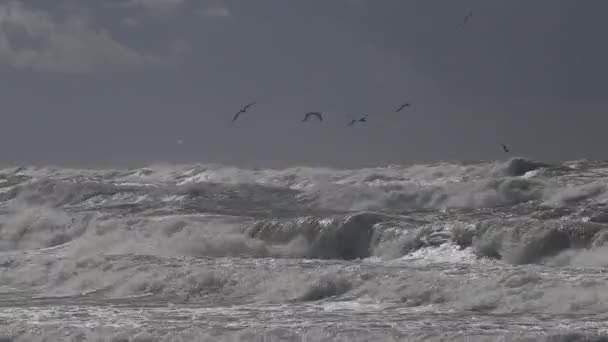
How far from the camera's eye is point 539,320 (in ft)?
39.5

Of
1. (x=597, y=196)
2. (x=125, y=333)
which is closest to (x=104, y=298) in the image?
(x=125, y=333)

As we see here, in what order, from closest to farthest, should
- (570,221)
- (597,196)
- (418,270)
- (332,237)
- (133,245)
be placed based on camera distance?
(418,270) < (570,221) < (332,237) < (133,245) < (597,196)

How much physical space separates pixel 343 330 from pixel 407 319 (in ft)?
4.07

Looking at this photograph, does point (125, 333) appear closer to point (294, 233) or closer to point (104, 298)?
point (104, 298)

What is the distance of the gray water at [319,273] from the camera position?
488 inches

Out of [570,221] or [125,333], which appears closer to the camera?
[125,333]

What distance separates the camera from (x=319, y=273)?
1702cm

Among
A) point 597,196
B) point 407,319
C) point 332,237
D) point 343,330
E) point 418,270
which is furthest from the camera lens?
point 597,196

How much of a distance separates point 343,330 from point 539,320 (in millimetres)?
2528

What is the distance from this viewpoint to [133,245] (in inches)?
1076

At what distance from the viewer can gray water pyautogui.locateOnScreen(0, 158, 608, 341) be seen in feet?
40.6

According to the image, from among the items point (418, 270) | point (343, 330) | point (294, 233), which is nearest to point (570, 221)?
point (418, 270)

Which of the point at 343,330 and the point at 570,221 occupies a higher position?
the point at 570,221

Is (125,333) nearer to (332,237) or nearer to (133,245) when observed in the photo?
(332,237)
